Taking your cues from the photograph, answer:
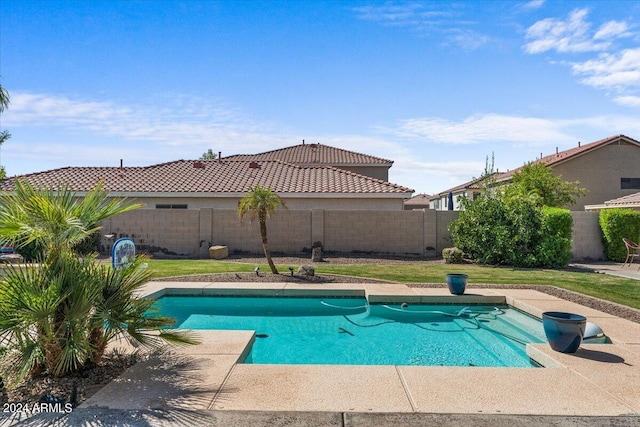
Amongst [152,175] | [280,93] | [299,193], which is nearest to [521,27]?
[280,93]

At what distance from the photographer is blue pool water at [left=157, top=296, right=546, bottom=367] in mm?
6797

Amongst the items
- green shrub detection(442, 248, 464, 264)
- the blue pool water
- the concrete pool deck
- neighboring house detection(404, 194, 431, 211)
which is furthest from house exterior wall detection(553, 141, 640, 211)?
the concrete pool deck

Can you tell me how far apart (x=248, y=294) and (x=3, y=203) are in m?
6.62

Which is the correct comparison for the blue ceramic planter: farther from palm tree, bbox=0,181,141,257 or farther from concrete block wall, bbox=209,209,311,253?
concrete block wall, bbox=209,209,311,253

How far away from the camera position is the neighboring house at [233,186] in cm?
2022

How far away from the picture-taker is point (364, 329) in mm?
8484

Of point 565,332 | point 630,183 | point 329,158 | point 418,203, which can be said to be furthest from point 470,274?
point 418,203

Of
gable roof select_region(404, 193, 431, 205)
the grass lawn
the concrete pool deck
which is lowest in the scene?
the concrete pool deck

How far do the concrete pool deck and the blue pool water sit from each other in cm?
106

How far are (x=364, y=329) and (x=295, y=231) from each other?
10033 millimetres

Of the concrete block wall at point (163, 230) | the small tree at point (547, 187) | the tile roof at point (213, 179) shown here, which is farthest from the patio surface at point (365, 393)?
the small tree at point (547, 187)

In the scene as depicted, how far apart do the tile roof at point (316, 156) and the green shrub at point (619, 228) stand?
1434cm

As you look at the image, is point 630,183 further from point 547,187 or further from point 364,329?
point 364,329

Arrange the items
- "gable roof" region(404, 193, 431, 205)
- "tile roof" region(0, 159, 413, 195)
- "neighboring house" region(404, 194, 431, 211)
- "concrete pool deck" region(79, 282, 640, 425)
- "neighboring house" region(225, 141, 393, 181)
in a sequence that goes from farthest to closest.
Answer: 1. "gable roof" region(404, 193, 431, 205)
2. "neighboring house" region(404, 194, 431, 211)
3. "neighboring house" region(225, 141, 393, 181)
4. "tile roof" region(0, 159, 413, 195)
5. "concrete pool deck" region(79, 282, 640, 425)
